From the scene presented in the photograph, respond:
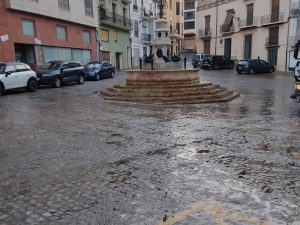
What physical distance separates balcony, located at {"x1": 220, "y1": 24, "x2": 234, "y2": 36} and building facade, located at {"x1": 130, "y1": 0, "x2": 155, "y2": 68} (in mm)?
9517

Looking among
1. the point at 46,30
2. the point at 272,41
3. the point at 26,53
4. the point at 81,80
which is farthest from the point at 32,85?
the point at 272,41

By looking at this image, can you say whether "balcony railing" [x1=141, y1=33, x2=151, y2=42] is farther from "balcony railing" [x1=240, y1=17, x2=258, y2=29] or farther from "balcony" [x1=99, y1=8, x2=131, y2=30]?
"balcony railing" [x1=240, y1=17, x2=258, y2=29]

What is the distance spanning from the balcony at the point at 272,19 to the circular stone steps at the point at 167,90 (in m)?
22.6

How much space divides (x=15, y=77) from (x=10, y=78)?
0.29 m

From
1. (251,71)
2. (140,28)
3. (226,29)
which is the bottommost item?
(251,71)

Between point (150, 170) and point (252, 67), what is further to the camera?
point (252, 67)

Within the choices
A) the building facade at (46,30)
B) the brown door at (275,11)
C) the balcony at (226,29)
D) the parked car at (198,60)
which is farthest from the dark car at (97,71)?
the balcony at (226,29)

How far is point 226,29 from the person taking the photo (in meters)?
39.9

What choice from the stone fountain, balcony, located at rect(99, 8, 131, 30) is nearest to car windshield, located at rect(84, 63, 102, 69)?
balcony, located at rect(99, 8, 131, 30)

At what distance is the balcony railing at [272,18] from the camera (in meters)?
32.2

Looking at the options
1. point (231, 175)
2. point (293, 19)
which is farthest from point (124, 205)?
point (293, 19)

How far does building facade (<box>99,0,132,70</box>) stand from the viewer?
32750mm

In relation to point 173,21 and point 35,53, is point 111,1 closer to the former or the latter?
point 35,53

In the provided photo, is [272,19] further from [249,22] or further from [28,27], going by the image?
[28,27]
